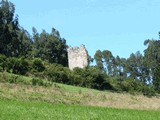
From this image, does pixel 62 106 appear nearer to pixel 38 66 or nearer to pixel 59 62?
pixel 38 66

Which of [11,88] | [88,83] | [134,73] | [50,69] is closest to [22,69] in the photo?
[50,69]

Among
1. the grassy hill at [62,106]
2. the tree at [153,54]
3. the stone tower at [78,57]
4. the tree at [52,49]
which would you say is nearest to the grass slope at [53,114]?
the grassy hill at [62,106]

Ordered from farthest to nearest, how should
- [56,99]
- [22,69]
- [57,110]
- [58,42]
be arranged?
[58,42]
[22,69]
[56,99]
[57,110]

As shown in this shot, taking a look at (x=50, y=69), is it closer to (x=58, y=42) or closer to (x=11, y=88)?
(x=11, y=88)

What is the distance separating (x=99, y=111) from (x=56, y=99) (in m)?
6.96

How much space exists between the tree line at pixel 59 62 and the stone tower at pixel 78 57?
3.10m

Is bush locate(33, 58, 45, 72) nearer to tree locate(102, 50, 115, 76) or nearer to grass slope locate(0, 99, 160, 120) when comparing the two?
grass slope locate(0, 99, 160, 120)

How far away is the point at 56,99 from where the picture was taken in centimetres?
2884

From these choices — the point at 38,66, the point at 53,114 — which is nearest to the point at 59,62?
the point at 38,66

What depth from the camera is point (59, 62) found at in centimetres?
7962

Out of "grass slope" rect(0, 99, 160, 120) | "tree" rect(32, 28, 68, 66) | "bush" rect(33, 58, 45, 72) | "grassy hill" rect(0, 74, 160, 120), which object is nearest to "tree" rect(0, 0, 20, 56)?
"tree" rect(32, 28, 68, 66)

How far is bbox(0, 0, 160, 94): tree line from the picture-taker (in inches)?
1871

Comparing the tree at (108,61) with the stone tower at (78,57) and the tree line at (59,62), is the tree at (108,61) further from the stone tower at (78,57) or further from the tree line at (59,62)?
the stone tower at (78,57)

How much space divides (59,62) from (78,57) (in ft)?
54.1
